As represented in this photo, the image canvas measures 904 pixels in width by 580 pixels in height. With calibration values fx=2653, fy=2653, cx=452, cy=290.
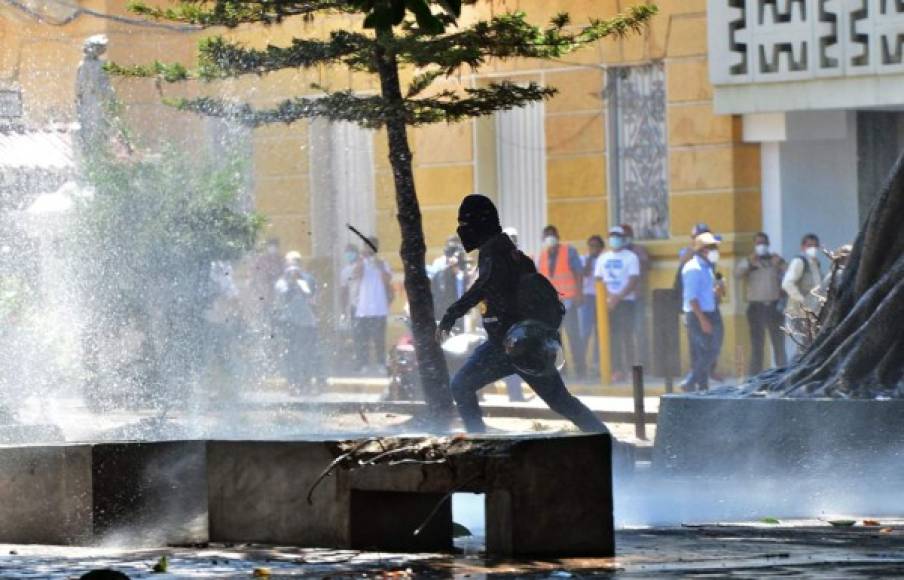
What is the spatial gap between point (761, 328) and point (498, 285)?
1106cm

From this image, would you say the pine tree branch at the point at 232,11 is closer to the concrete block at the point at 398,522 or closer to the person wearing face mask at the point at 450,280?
the person wearing face mask at the point at 450,280

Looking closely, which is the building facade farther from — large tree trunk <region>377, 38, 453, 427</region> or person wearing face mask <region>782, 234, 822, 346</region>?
large tree trunk <region>377, 38, 453, 427</region>

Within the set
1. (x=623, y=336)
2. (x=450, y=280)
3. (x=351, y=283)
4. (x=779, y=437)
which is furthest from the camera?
(x=351, y=283)

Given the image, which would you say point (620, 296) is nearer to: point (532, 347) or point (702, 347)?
point (702, 347)

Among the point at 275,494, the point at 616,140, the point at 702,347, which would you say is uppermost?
the point at 616,140

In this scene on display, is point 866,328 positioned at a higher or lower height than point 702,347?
higher

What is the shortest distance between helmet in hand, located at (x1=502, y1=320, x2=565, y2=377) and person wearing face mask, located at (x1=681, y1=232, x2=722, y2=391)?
1013cm

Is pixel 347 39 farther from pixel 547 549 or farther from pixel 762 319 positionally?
pixel 547 549

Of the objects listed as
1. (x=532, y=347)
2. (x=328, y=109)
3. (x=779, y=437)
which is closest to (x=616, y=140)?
(x=328, y=109)

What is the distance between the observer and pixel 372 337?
29234 millimetres

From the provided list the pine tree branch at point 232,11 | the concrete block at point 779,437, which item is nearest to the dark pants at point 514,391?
the pine tree branch at point 232,11

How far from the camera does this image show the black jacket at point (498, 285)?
1565cm

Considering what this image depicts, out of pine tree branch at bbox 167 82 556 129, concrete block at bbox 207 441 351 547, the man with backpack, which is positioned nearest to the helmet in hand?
the man with backpack

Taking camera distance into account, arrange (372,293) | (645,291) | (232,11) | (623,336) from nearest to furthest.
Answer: (232,11)
(623,336)
(645,291)
(372,293)
